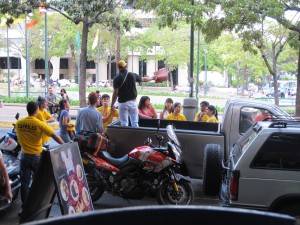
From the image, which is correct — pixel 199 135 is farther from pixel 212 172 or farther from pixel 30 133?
pixel 30 133

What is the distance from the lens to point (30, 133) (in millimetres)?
6652

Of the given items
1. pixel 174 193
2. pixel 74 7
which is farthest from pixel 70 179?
pixel 74 7

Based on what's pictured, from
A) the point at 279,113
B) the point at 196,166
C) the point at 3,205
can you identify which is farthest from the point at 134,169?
the point at 279,113

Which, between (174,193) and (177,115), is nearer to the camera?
(174,193)

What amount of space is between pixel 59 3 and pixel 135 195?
15895 millimetres

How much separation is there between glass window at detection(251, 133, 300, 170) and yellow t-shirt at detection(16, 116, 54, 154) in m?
3.12

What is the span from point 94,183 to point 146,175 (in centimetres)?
86

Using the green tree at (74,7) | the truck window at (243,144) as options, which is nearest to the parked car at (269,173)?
the truck window at (243,144)

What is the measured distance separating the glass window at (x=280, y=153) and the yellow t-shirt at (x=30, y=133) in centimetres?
312

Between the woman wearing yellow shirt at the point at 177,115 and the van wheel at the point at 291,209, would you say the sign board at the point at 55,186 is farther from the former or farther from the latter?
the woman wearing yellow shirt at the point at 177,115

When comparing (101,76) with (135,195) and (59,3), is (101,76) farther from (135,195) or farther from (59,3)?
(135,195)

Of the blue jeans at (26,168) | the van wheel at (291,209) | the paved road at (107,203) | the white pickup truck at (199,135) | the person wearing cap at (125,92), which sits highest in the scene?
the person wearing cap at (125,92)

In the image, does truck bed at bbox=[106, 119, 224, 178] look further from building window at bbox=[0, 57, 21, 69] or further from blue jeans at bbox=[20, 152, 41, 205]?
building window at bbox=[0, 57, 21, 69]

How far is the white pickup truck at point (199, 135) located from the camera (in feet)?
26.2
